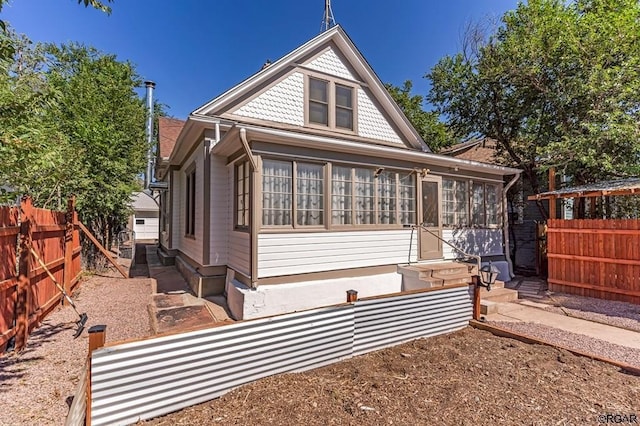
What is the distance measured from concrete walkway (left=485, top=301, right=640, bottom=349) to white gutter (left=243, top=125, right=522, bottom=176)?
3637 mm

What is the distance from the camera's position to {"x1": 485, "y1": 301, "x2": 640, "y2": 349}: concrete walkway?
16.5ft

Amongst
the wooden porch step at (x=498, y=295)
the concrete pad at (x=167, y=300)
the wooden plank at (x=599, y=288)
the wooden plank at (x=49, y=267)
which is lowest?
the wooden porch step at (x=498, y=295)

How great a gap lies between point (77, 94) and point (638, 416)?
15.1 m

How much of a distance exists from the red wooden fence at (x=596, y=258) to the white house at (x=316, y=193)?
1.64 meters

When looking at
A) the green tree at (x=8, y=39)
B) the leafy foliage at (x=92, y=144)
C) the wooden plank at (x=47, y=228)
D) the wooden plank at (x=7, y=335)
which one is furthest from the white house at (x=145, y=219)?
the green tree at (x=8, y=39)

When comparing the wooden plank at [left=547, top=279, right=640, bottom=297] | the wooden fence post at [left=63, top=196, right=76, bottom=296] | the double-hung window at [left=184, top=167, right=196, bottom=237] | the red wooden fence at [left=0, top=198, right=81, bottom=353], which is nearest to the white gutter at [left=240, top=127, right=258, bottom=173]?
the red wooden fence at [left=0, top=198, right=81, bottom=353]

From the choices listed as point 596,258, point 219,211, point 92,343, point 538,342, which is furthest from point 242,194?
point 596,258

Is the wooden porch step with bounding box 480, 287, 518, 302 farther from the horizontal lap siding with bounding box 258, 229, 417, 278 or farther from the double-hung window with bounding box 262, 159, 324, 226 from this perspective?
the double-hung window with bounding box 262, 159, 324, 226

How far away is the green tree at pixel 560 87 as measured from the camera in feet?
28.9

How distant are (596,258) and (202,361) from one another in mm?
8549

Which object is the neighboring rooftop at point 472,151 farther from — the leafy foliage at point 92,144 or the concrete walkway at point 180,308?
the leafy foliage at point 92,144

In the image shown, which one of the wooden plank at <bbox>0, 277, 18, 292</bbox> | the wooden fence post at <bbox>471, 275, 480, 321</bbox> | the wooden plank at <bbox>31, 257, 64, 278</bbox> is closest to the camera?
the wooden plank at <bbox>0, 277, 18, 292</bbox>

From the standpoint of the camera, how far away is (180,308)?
593 centimetres

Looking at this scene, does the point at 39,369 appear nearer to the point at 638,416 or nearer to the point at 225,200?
the point at 225,200
